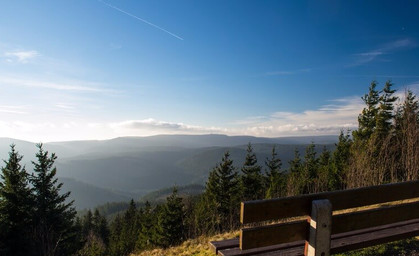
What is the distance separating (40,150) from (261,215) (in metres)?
27.0

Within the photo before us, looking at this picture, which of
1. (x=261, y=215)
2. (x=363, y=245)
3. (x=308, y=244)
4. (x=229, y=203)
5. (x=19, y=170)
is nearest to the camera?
(x=261, y=215)

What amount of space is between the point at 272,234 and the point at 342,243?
1.34 meters

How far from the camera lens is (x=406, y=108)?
1220 cm

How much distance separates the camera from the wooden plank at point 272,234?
277cm

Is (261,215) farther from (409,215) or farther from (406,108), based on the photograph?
(406,108)

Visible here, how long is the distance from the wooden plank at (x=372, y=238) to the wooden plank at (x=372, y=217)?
1.23ft

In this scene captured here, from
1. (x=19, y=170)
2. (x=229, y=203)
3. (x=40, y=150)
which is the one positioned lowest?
(x=229, y=203)

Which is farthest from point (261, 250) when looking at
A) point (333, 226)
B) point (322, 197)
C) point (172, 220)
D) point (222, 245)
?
point (172, 220)

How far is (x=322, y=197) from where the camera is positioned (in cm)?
304

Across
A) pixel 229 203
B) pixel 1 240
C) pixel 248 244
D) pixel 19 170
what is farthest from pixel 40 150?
pixel 248 244

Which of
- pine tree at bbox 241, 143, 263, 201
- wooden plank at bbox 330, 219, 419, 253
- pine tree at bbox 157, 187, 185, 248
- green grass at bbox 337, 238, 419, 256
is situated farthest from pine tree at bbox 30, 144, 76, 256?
wooden plank at bbox 330, 219, 419, 253

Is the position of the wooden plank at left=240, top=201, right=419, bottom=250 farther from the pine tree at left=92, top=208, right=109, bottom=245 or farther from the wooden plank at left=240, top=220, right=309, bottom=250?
the pine tree at left=92, top=208, right=109, bottom=245

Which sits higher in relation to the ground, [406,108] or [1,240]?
[406,108]

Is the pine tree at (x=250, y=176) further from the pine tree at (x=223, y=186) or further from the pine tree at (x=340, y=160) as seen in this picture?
the pine tree at (x=340, y=160)
